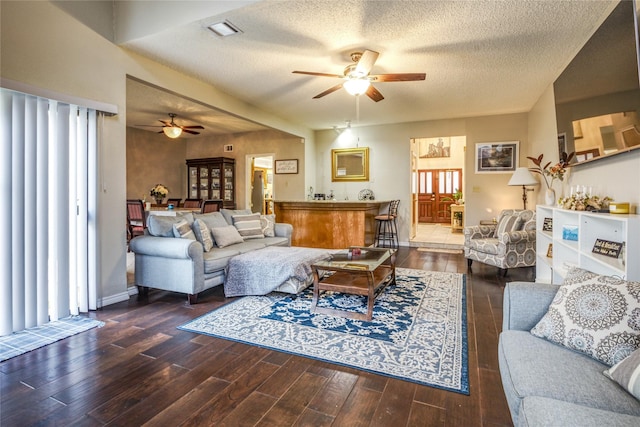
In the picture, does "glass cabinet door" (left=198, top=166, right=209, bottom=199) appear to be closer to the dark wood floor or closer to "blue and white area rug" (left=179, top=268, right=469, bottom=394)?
"blue and white area rug" (left=179, top=268, right=469, bottom=394)

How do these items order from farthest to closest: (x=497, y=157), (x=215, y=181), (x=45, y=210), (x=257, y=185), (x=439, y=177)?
(x=439, y=177) → (x=257, y=185) → (x=215, y=181) → (x=497, y=157) → (x=45, y=210)

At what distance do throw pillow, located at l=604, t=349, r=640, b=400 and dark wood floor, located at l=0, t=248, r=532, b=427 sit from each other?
1.94ft

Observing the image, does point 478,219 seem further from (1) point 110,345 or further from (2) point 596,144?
(1) point 110,345

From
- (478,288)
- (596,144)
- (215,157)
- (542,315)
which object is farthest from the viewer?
(215,157)

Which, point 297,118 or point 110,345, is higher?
point 297,118

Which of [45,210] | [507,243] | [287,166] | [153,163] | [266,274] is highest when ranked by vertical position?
[153,163]

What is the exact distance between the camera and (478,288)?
3.73 metres

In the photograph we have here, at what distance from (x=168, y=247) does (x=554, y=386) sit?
3.12 m

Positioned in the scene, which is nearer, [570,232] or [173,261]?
[570,232]

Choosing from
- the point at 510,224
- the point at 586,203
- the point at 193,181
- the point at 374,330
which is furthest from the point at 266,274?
the point at 193,181

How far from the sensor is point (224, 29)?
304cm

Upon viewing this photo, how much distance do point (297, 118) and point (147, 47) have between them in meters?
3.42

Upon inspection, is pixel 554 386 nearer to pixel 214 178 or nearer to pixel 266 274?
pixel 266 274

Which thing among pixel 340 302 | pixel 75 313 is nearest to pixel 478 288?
pixel 340 302
